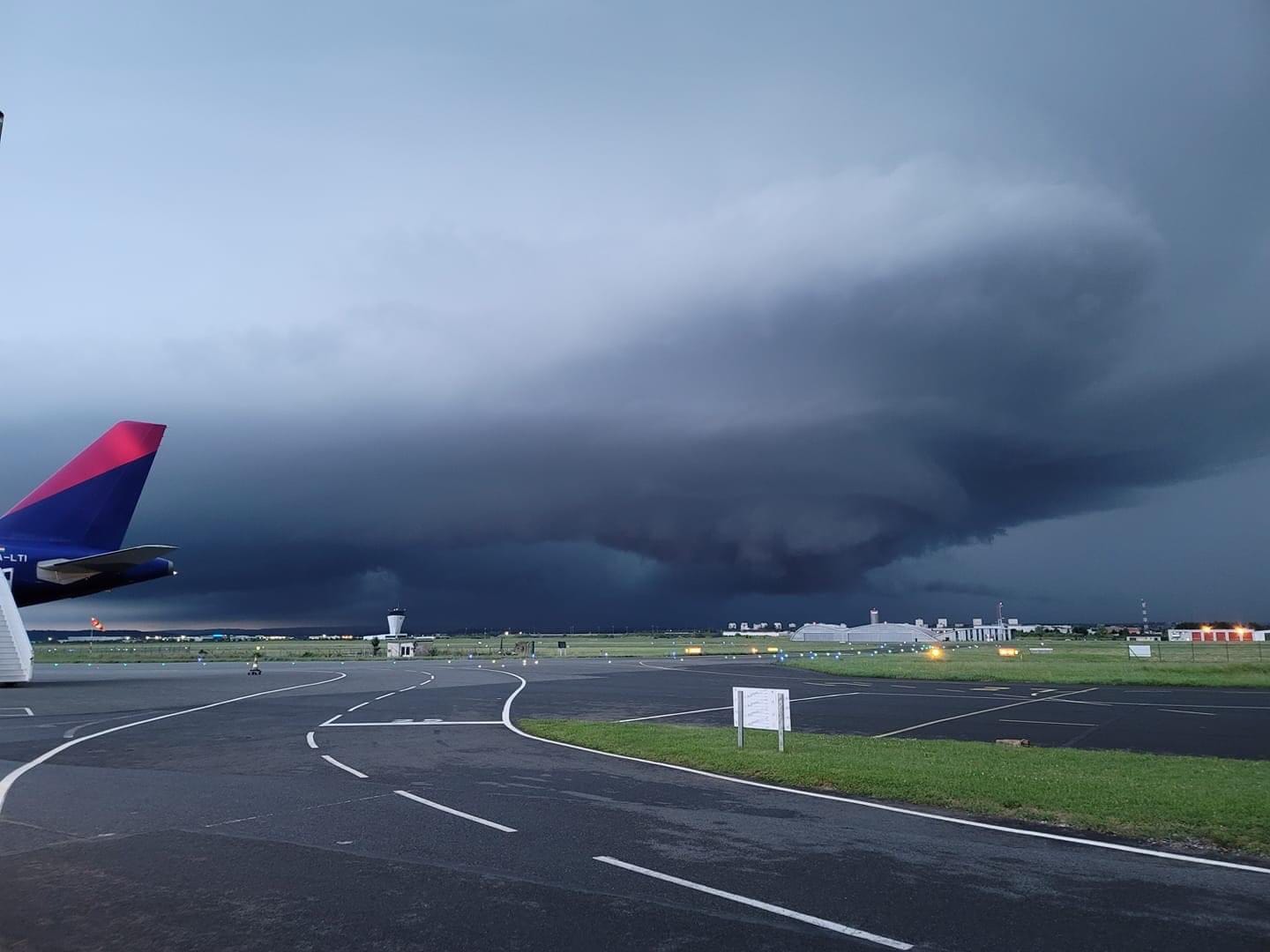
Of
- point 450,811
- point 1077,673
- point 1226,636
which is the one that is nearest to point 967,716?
point 450,811

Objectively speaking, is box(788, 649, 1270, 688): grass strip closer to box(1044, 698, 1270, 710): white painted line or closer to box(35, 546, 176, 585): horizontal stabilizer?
box(1044, 698, 1270, 710): white painted line

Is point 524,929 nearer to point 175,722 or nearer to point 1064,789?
point 1064,789

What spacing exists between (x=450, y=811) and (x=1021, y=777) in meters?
9.08

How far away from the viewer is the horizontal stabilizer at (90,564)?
37.8m

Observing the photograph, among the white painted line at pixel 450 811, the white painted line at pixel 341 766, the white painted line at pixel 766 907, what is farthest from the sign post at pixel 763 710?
the white painted line at pixel 766 907

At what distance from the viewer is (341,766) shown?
15492mm

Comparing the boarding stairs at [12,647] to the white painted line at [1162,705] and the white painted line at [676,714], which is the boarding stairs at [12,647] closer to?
the white painted line at [676,714]

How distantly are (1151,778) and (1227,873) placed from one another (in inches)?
218

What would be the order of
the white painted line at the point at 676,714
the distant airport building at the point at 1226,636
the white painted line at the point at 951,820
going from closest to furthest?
the white painted line at the point at 951,820 < the white painted line at the point at 676,714 < the distant airport building at the point at 1226,636

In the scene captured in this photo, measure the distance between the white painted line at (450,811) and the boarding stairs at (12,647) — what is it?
32763 millimetres

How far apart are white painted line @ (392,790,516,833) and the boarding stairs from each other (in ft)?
107

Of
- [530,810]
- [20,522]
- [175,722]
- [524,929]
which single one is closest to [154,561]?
[20,522]

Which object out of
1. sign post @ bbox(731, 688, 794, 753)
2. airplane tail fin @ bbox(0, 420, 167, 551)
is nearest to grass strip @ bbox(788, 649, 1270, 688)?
sign post @ bbox(731, 688, 794, 753)

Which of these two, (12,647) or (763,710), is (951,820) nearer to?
(763,710)
